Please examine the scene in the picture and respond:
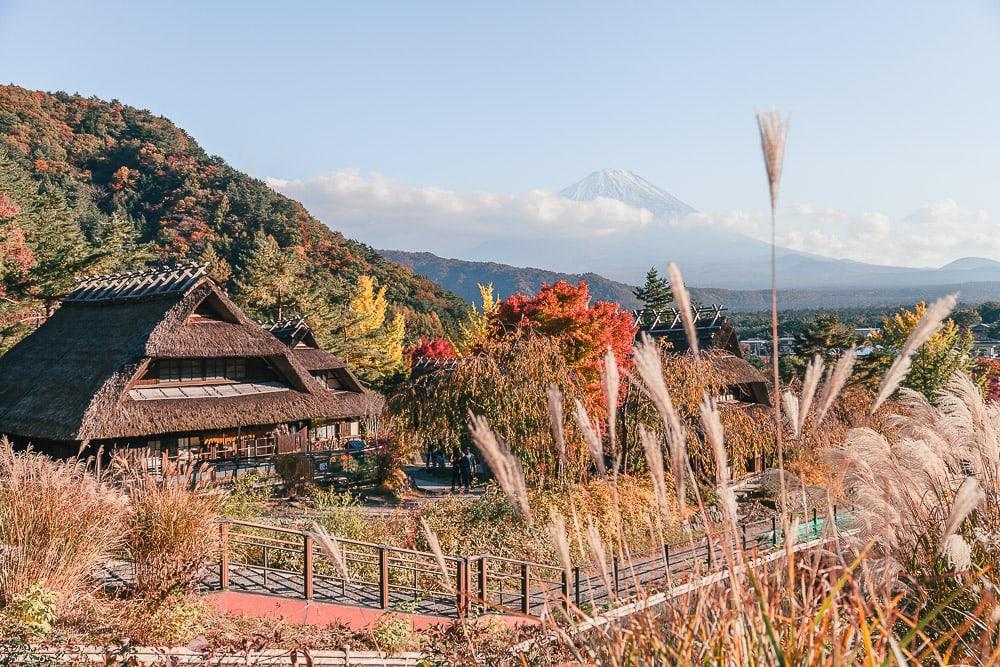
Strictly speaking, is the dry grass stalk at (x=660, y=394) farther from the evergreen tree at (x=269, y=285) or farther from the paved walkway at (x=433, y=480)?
the evergreen tree at (x=269, y=285)

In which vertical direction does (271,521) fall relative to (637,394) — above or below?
below

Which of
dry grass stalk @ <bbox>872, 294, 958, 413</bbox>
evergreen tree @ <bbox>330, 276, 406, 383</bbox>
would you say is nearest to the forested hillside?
evergreen tree @ <bbox>330, 276, 406, 383</bbox>

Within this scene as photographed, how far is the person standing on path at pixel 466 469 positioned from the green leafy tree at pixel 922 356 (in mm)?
14797

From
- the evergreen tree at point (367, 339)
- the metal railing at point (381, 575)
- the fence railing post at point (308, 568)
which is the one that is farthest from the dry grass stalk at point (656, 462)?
the evergreen tree at point (367, 339)

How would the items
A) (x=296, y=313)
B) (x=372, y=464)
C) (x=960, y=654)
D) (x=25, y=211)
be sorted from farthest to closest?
1. (x=296, y=313)
2. (x=25, y=211)
3. (x=372, y=464)
4. (x=960, y=654)

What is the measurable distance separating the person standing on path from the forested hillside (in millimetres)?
15616

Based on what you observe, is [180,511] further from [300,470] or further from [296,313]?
[296,313]

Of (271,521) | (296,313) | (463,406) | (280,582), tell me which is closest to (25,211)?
(296,313)

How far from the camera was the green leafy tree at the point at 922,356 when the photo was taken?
27.1 m

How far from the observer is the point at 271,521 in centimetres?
1099

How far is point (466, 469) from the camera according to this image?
743 inches

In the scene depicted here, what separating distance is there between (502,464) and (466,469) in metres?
16.9

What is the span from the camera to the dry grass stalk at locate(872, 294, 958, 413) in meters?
2.14

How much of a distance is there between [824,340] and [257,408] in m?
22.9
